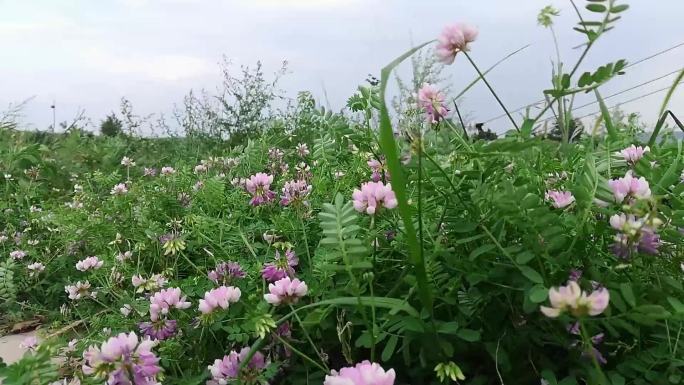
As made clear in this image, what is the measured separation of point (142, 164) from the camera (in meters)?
4.96

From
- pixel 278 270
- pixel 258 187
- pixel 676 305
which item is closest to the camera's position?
pixel 676 305

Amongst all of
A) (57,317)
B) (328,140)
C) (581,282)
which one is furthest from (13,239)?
(581,282)

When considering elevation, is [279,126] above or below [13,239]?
above

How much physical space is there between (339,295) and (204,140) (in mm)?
4190

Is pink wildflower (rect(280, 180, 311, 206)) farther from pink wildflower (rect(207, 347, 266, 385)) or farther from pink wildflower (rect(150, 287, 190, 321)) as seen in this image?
pink wildflower (rect(207, 347, 266, 385))

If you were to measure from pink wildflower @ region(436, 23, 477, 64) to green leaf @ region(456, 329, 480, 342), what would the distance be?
51 centimetres

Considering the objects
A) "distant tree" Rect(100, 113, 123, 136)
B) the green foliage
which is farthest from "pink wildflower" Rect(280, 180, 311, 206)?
"distant tree" Rect(100, 113, 123, 136)

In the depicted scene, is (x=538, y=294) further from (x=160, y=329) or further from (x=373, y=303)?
(x=160, y=329)

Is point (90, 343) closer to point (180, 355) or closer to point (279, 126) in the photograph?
point (180, 355)

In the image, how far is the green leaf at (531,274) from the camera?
3.43 feet

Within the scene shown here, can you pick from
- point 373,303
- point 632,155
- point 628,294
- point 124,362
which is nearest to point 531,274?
point 628,294

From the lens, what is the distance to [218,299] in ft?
4.25

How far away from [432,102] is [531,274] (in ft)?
1.47

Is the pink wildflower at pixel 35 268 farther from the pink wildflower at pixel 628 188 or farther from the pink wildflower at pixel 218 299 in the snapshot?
the pink wildflower at pixel 628 188
